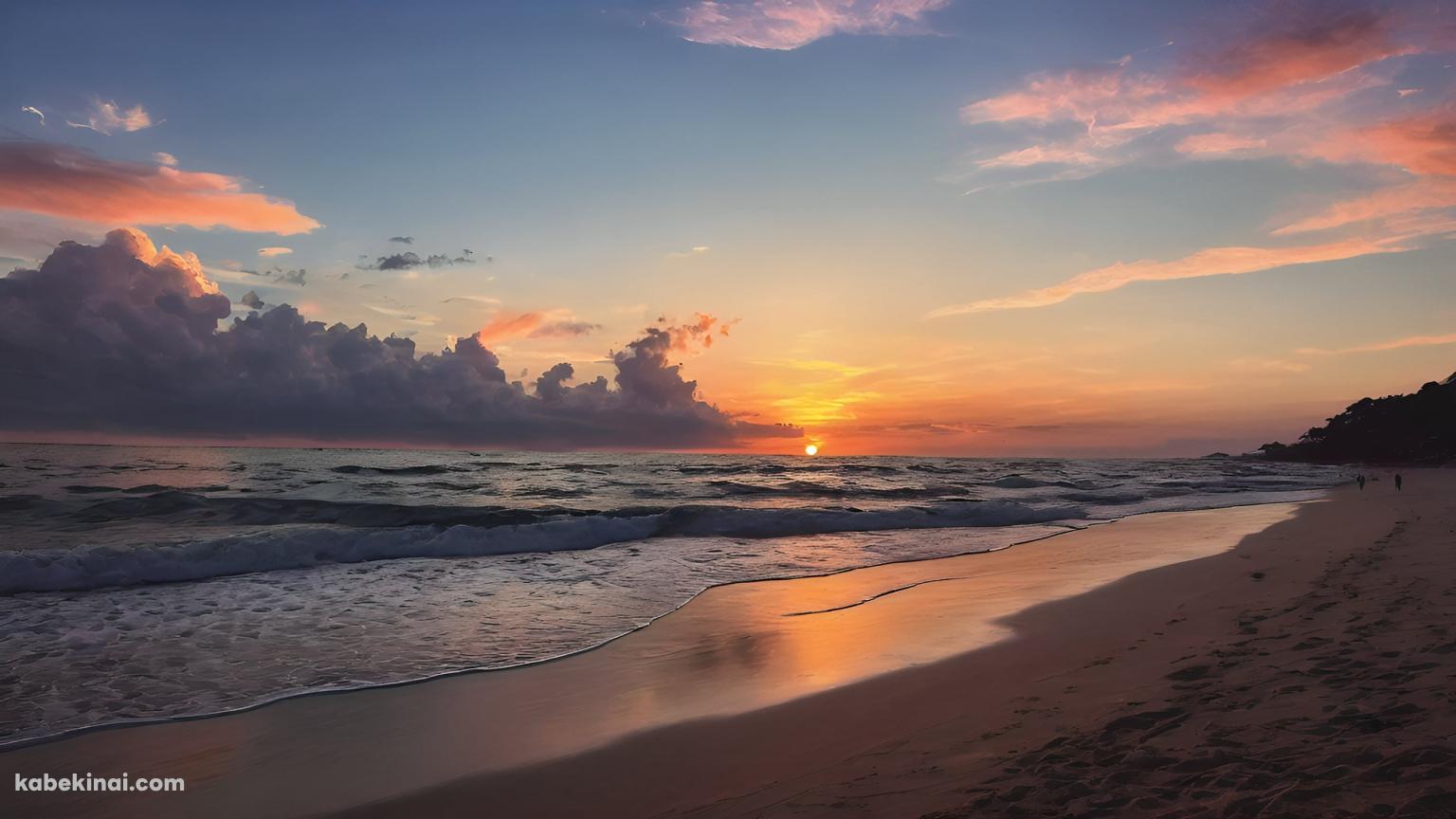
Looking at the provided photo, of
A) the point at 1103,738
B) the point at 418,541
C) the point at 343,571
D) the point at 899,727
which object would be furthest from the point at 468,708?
the point at 418,541

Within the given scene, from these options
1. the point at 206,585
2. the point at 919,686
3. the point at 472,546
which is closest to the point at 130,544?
the point at 206,585

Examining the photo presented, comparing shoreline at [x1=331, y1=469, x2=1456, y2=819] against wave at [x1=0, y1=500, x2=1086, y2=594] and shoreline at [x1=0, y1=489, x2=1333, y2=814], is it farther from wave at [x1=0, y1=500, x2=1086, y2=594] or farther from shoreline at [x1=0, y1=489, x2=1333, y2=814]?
wave at [x1=0, y1=500, x2=1086, y2=594]

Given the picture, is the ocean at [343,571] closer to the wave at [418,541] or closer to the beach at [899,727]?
the wave at [418,541]

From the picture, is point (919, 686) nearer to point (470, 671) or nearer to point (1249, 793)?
point (1249, 793)

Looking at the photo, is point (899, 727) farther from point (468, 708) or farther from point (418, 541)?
point (418, 541)

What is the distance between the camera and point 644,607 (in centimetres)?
1182

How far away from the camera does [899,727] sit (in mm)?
6031

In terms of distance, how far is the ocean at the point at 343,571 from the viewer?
8.27 m

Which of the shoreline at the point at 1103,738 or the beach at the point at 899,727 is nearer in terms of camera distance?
the shoreline at the point at 1103,738

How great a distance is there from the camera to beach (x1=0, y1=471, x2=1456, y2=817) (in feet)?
14.0

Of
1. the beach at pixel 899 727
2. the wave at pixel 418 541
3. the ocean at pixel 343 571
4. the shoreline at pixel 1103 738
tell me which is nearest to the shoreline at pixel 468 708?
the beach at pixel 899 727

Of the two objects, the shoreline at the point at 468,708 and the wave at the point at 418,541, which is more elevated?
the shoreline at the point at 468,708

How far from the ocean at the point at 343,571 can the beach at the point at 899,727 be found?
1.12 m

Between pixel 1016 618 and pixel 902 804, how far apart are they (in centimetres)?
667
